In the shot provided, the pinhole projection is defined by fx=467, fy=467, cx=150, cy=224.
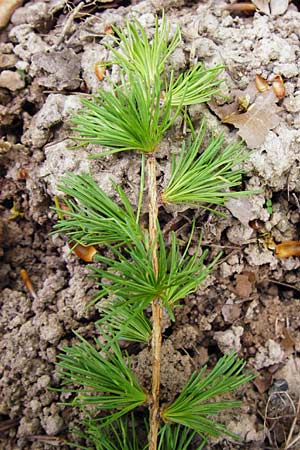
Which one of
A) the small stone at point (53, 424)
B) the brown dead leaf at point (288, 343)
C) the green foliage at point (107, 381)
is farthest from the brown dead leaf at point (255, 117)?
the small stone at point (53, 424)

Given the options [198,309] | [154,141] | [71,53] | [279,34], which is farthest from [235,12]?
[198,309]

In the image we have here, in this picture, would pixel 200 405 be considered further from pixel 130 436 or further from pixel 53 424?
pixel 53 424

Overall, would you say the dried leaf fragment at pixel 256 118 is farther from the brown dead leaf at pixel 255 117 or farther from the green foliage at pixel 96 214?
the green foliage at pixel 96 214

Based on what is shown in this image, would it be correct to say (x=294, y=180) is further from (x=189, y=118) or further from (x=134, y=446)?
(x=134, y=446)

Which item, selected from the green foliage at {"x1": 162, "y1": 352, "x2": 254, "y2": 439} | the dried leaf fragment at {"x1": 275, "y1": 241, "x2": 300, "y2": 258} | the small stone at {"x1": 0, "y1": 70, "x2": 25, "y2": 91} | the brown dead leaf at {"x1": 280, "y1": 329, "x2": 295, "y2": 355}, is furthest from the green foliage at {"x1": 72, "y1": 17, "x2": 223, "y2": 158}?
the brown dead leaf at {"x1": 280, "y1": 329, "x2": 295, "y2": 355}

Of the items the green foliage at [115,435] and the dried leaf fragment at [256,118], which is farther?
the dried leaf fragment at [256,118]

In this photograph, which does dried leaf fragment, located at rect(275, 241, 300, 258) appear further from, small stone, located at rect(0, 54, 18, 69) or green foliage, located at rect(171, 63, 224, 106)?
small stone, located at rect(0, 54, 18, 69)
